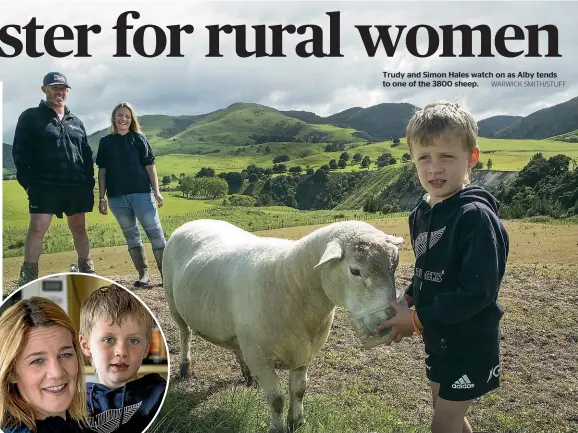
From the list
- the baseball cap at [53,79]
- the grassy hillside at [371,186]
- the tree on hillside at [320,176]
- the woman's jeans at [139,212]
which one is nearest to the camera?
the baseball cap at [53,79]

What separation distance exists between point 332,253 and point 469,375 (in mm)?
1053

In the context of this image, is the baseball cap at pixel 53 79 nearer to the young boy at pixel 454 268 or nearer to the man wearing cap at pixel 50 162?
the man wearing cap at pixel 50 162

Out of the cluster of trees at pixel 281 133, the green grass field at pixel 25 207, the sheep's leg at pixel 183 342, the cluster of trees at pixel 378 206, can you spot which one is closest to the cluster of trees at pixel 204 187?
the green grass field at pixel 25 207

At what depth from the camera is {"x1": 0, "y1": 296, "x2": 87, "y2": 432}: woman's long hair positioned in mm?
2713

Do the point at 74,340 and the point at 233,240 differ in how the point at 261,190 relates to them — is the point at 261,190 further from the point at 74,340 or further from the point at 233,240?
the point at 74,340

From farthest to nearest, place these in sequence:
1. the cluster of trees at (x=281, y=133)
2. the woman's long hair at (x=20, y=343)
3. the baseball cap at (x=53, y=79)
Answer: the cluster of trees at (x=281, y=133), the baseball cap at (x=53, y=79), the woman's long hair at (x=20, y=343)

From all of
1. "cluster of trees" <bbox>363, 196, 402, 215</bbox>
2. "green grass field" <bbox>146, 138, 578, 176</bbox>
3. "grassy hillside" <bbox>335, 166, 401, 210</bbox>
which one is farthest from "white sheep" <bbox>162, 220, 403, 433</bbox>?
"green grass field" <bbox>146, 138, 578, 176</bbox>

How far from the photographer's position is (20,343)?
2.71m

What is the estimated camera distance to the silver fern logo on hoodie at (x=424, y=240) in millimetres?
3325

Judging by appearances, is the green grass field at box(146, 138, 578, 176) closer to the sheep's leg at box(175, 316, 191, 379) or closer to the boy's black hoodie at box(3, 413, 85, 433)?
the sheep's leg at box(175, 316, 191, 379)

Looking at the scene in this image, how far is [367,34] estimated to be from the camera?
754 centimetres

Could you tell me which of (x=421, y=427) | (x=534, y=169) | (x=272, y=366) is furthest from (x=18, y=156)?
(x=534, y=169)

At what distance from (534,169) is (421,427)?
8.03 meters

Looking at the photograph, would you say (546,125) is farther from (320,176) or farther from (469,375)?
(469,375)
